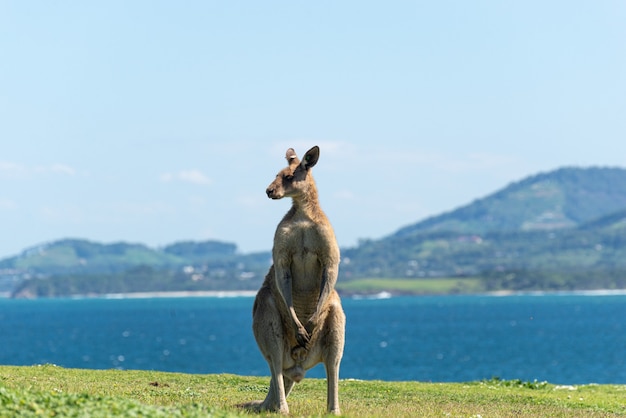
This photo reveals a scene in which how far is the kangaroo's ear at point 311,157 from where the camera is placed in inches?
640

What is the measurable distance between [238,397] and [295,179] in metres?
5.76

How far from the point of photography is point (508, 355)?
115 metres

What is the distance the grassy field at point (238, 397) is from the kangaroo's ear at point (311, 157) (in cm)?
391

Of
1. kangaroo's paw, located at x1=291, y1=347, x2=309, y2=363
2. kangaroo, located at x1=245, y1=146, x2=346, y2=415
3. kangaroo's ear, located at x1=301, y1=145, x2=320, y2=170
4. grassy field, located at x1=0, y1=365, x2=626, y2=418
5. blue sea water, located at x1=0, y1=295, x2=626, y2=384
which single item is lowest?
blue sea water, located at x1=0, y1=295, x2=626, y2=384

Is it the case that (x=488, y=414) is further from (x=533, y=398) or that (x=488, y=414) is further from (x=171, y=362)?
(x=171, y=362)

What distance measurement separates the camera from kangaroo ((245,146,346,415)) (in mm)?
16266

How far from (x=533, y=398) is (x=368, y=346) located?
10708 centimetres

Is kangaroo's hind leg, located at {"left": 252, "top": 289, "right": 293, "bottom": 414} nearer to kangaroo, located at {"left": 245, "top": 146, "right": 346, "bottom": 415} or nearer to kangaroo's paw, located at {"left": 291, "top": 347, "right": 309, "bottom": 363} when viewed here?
kangaroo, located at {"left": 245, "top": 146, "right": 346, "bottom": 415}

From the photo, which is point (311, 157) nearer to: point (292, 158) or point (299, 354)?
point (292, 158)

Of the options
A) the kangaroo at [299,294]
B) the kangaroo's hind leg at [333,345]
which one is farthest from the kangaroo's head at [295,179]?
the kangaroo's hind leg at [333,345]

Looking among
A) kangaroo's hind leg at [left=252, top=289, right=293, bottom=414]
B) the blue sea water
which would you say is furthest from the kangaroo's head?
the blue sea water

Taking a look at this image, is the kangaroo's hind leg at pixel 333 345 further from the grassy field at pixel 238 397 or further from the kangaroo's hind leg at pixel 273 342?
the kangaroo's hind leg at pixel 273 342

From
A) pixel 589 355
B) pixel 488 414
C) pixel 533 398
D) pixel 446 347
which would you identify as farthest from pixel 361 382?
pixel 446 347

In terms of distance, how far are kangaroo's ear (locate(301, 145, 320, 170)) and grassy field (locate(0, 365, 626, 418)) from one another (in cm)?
391
